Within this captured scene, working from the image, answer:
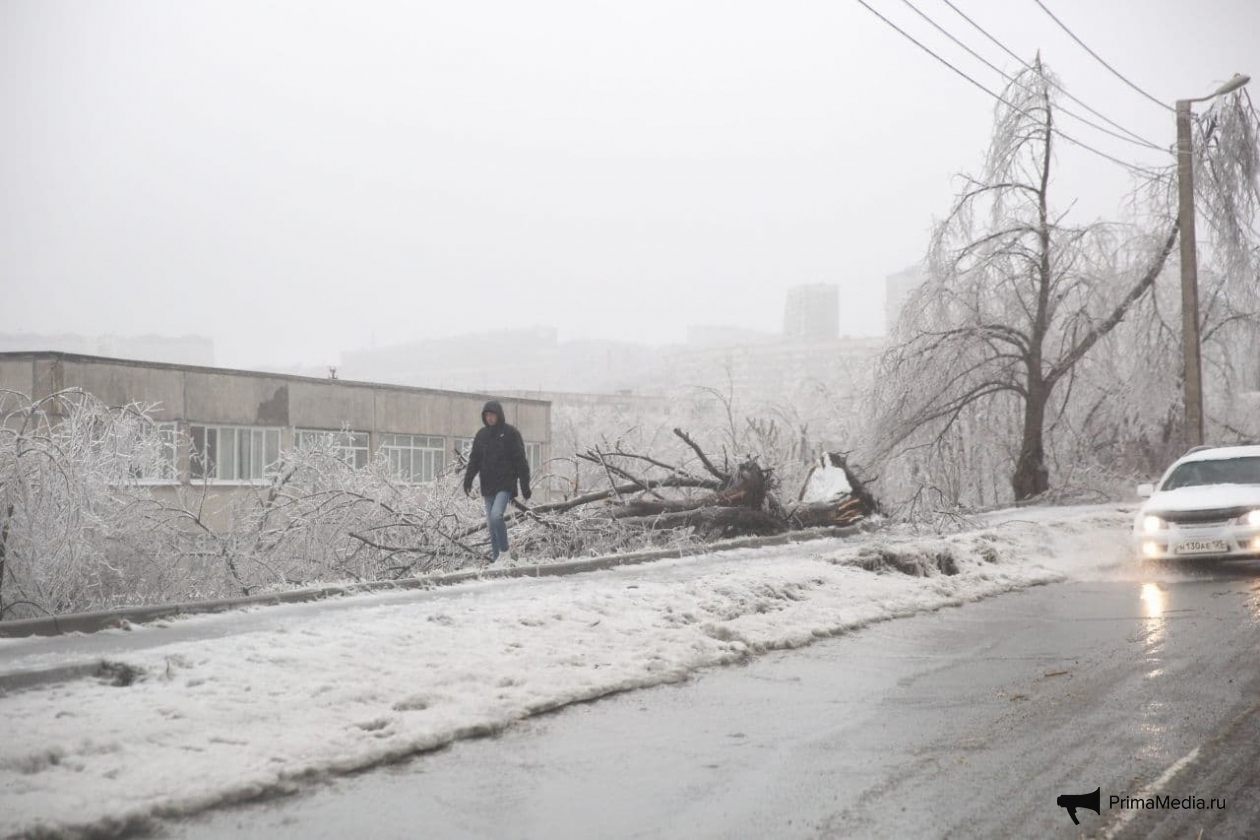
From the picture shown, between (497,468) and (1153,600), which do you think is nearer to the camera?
(1153,600)

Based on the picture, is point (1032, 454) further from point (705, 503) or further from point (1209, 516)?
point (1209, 516)

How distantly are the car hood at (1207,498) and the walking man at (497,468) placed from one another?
8.10 m

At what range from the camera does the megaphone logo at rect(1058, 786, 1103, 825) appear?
471 cm

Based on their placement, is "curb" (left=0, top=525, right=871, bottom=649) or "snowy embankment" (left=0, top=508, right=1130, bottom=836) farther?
"curb" (left=0, top=525, right=871, bottom=649)

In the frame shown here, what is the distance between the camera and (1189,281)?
76.2 ft

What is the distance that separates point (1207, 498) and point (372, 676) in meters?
11.9

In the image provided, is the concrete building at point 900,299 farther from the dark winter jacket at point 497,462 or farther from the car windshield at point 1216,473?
the dark winter jacket at point 497,462

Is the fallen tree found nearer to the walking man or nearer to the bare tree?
the walking man

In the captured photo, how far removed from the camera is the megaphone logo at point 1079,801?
15.4 ft

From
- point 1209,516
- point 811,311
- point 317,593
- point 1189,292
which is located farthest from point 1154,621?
point 811,311

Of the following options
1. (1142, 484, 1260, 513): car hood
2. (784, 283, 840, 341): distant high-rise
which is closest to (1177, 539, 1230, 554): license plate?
(1142, 484, 1260, 513): car hood

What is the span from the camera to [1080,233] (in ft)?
90.9

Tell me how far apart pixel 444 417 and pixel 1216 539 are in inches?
1562

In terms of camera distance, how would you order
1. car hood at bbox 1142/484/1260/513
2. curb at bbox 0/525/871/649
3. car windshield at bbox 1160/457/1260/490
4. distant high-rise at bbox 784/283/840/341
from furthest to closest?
distant high-rise at bbox 784/283/840/341 < car windshield at bbox 1160/457/1260/490 < car hood at bbox 1142/484/1260/513 < curb at bbox 0/525/871/649
